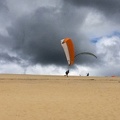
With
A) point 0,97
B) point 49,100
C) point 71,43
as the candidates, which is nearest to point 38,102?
point 49,100

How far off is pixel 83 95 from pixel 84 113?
7956 mm

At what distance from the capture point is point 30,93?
28.8 metres

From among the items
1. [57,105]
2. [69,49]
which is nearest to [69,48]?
[69,49]

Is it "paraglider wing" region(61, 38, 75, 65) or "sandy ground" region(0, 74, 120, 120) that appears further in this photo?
"paraglider wing" region(61, 38, 75, 65)

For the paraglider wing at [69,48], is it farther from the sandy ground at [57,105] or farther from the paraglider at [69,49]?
the sandy ground at [57,105]

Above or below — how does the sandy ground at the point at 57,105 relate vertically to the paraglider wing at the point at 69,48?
below

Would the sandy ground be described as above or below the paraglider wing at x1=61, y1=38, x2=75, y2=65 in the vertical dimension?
below

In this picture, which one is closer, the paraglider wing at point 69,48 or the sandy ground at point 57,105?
the sandy ground at point 57,105

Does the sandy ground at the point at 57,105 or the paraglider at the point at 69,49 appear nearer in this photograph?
the sandy ground at the point at 57,105

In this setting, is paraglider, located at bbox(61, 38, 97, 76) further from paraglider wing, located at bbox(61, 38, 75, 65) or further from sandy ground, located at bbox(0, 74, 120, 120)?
sandy ground, located at bbox(0, 74, 120, 120)

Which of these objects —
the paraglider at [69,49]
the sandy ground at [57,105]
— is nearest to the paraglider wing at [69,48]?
the paraglider at [69,49]

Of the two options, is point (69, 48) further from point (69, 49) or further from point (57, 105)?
point (57, 105)

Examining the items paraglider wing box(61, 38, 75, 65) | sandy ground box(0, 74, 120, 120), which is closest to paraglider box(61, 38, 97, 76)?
paraglider wing box(61, 38, 75, 65)

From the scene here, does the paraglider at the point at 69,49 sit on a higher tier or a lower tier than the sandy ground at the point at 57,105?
higher
